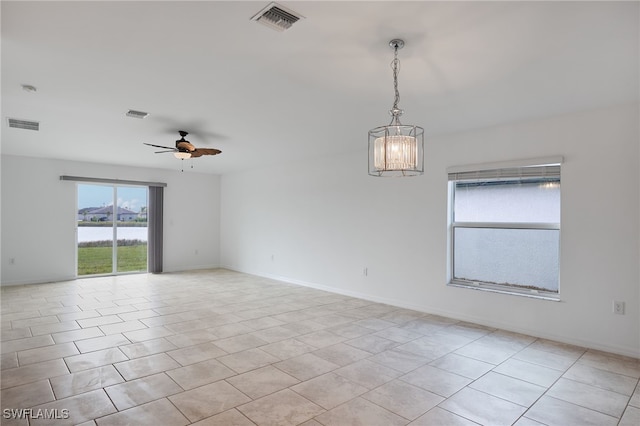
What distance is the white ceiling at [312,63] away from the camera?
2.10 m

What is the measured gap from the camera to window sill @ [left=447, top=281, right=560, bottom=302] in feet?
13.0

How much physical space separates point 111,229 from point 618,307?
8.59 meters

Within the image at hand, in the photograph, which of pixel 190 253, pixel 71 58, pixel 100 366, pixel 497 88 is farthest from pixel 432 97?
pixel 190 253

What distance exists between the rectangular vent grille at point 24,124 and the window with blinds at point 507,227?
17.3ft

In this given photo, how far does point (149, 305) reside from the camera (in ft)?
17.2

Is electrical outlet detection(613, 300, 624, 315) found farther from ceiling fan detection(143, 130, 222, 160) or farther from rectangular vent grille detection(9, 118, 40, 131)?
rectangular vent grille detection(9, 118, 40, 131)

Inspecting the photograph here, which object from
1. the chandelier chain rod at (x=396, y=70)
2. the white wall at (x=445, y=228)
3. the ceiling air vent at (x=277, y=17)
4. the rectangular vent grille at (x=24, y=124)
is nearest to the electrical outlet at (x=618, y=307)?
the white wall at (x=445, y=228)

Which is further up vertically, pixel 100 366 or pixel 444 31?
pixel 444 31

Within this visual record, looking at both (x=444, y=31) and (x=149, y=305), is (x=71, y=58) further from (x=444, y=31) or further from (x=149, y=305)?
(x=149, y=305)

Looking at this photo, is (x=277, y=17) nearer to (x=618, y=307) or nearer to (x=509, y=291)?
(x=509, y=291)

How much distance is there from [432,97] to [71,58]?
119 inches

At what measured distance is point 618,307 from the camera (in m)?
3.51
